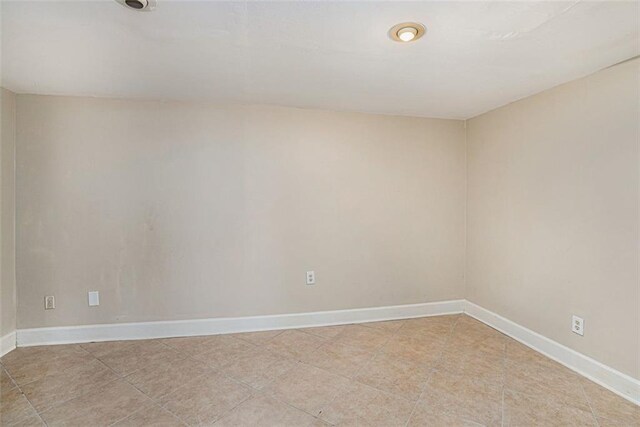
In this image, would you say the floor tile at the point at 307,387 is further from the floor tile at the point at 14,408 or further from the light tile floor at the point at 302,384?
the floor tile at the point at 14,408

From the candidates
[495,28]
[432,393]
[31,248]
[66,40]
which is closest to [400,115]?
[495,28]

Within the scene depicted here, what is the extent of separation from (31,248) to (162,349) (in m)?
1.43

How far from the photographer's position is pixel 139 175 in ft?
9.11

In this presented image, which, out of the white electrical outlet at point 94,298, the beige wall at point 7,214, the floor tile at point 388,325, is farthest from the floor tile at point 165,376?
the floor tile at point 388,325

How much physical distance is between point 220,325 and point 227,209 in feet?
3.62

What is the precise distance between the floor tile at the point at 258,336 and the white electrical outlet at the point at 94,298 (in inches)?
48.4

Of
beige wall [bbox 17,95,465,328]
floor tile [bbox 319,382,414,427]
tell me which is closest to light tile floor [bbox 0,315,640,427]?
floor tile [bbox 319,382,414,427]

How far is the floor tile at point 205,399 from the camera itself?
1.78 m

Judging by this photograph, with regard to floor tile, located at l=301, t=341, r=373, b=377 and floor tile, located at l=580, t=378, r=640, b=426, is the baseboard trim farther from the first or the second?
floor tile, located at l=580, t=378, r=640, b=426

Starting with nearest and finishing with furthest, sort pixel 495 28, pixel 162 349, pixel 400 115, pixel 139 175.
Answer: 1. pixel 495 28
2. pixel 162 349
3. pixel 139 175
4. pixel 400 115

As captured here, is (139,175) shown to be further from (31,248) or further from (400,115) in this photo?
(400,115)

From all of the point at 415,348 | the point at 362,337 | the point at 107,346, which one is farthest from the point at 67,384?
the point at 415,348

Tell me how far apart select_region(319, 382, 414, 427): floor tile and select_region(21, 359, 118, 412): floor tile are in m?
1.57

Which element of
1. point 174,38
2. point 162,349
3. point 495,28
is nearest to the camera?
point 495,28
